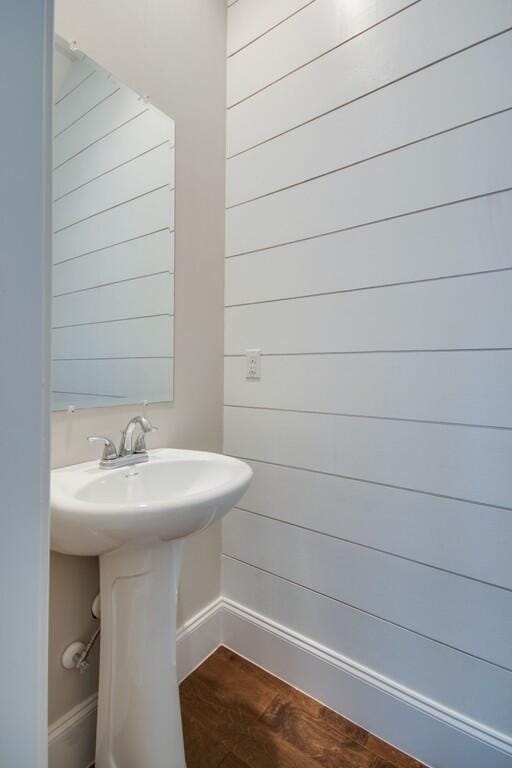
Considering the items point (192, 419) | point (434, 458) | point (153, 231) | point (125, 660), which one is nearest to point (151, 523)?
point (125, 660)

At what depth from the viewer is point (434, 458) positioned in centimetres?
99

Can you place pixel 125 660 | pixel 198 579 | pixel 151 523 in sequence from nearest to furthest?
1. pixel 151 523
2. pixel 125 660
3. pixel 198 579

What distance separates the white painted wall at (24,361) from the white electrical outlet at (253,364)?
3.19 ft

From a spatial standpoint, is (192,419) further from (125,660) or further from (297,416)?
(125,660)

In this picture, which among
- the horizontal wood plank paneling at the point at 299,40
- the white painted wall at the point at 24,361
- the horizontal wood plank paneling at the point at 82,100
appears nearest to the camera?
the white painted wall at the point at 24,361

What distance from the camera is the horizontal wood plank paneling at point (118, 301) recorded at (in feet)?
3.23

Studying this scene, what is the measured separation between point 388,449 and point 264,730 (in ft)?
3.12

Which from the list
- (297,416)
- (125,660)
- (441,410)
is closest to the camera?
(125,660)

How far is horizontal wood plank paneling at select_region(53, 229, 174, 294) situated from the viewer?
3.24 feet

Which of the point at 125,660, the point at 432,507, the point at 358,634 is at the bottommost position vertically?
the point at 358,634

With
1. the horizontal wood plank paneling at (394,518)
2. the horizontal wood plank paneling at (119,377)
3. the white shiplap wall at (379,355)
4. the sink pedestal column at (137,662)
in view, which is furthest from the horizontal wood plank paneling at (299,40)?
the sink pedestal column at (137,662)

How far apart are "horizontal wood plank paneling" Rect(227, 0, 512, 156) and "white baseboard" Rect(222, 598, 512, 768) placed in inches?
70.7

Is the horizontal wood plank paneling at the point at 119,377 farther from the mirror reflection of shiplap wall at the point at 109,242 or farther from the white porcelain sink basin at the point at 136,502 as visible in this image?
the white porcelain sink basin at the point at 136,502

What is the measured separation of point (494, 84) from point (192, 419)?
50.9 inches
